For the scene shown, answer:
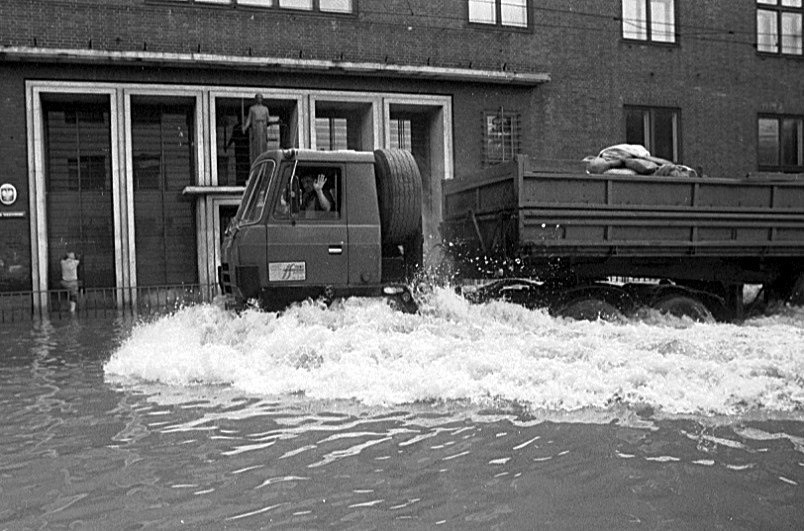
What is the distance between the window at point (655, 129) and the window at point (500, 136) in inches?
138

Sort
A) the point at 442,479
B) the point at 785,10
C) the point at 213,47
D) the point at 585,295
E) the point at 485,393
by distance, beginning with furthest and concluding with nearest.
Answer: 1. the point at 785,10
2. the point at 213,47
3. the point at 585,295
4. the point at 485,393
5. the point at 442,479

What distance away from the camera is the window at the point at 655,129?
2459 cm

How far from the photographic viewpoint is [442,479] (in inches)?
196

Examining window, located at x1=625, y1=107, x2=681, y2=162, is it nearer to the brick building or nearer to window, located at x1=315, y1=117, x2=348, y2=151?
the brick building

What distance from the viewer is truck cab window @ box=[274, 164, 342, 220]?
368 inches

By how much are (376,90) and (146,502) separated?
59.1 feet

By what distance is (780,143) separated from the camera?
26469 millimetres

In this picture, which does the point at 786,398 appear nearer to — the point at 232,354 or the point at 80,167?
the point at 232,354

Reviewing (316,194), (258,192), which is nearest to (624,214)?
(316,194)

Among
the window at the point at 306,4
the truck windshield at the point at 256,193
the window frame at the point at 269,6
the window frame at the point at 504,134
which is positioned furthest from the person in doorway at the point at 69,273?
the truck windshield at the point at 256,193

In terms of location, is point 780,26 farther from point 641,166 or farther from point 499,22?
point 641,166

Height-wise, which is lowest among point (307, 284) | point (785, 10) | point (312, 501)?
point (312, 501)

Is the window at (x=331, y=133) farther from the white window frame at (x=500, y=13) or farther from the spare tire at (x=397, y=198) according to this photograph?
the spare tire at (x=397, y=198)

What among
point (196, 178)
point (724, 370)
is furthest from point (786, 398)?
point (196, 178)
